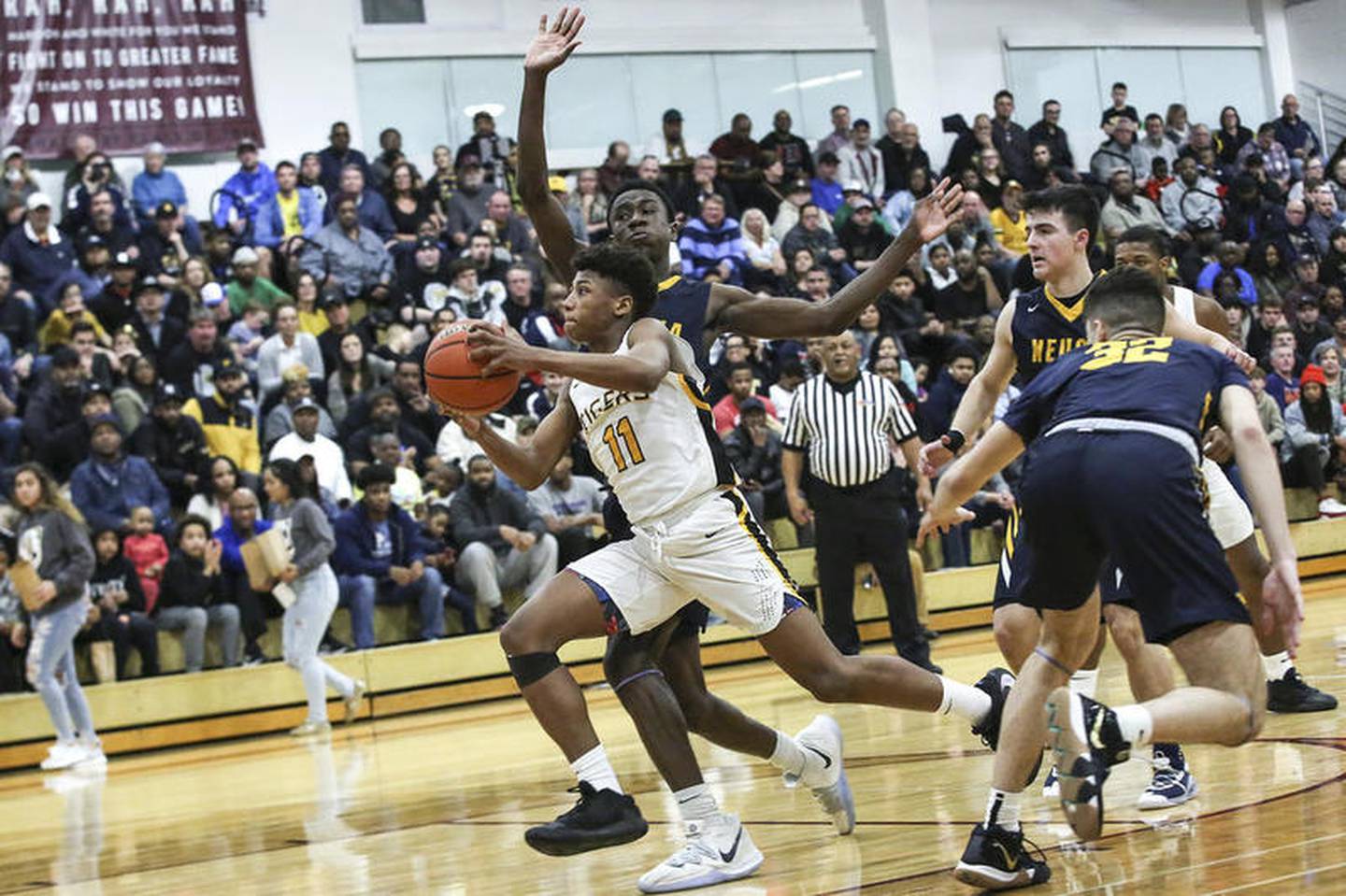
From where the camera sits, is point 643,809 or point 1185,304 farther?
point 643,809

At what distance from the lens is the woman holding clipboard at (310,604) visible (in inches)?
496

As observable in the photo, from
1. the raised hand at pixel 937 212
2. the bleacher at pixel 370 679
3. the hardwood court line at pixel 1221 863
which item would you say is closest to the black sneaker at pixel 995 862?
the hardwood court line at pixel 1221 863

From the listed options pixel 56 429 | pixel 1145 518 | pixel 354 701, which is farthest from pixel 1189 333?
pixel 56 429

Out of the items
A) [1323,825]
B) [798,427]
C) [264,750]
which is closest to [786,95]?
[798,427]

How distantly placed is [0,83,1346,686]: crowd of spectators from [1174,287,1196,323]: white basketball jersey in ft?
14.0

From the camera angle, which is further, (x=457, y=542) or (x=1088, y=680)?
(x=457, y=542)

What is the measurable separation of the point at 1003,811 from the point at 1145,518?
2.83 feet

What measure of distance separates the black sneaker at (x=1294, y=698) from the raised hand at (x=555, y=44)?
4.06m

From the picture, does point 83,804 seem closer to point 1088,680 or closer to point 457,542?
point 457,542

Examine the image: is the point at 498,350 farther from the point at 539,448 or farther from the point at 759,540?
the point at 759,540

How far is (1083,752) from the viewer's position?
4027 mm

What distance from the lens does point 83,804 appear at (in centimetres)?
953

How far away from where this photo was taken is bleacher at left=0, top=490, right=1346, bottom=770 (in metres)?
12.5

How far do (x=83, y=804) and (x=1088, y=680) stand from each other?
580cm
